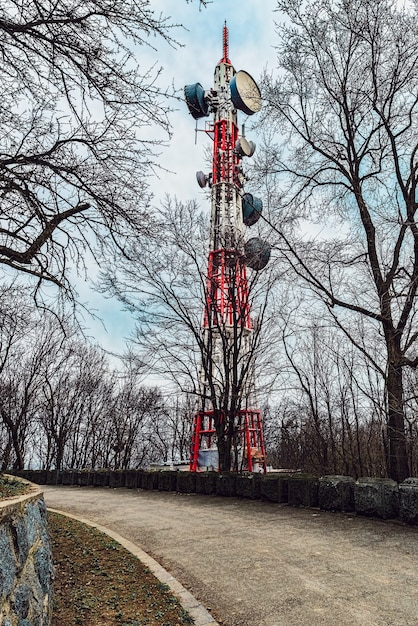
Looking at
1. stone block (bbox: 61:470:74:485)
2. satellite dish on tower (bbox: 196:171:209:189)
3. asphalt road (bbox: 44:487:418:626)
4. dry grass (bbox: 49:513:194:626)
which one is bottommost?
dry grass (bbox: 49:513:194:626)

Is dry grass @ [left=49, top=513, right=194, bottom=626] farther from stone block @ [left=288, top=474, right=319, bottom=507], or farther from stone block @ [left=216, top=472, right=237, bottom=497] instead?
stone block @ [left=216, top=472, right=237, bottom=497]

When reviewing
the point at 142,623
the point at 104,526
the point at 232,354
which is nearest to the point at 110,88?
the point at 142,623

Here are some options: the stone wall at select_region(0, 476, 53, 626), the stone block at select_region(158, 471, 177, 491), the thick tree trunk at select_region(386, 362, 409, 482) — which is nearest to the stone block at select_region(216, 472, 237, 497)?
the stone block at select_region(158, 471, 177, 491)

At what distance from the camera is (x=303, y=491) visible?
717 cm

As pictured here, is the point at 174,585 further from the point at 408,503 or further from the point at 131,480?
the point at 131,480

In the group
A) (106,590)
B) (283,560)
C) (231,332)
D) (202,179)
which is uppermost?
(202,179)

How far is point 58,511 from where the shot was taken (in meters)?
7.84

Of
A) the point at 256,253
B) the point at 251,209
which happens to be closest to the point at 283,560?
the point at 256,253

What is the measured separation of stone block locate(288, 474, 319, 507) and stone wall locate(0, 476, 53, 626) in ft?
16.2

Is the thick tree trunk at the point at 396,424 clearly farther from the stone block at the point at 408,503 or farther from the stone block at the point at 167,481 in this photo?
the stone block at the point at 167,481

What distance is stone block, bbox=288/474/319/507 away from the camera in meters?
7.04

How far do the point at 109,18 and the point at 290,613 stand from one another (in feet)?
13.8

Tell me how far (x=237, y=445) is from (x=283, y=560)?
762 centimetres

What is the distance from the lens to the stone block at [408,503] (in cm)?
557
